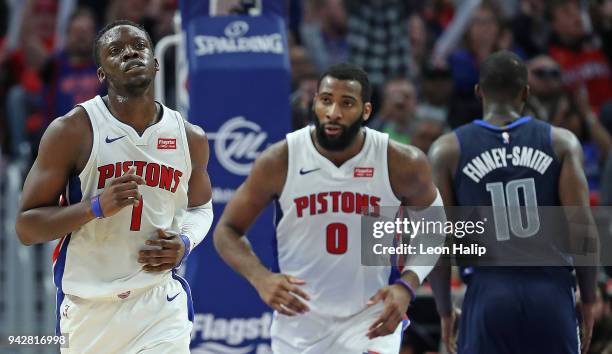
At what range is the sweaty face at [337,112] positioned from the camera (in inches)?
242

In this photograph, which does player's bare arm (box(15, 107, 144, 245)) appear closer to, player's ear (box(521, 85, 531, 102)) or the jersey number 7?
the jersey number 7

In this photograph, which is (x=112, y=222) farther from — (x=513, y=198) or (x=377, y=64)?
(x=377, y=64)

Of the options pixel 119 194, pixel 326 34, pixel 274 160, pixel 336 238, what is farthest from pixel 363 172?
pixel 326 34

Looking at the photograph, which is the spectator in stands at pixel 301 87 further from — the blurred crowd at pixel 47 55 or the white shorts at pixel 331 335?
the white shorts at pixel 331 335

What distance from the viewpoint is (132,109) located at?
5516mm

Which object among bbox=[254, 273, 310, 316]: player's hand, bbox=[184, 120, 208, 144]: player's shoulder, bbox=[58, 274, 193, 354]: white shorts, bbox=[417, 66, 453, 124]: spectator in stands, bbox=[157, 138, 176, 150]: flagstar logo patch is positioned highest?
bbox=[417, 66, 453, 124]: spectator in stands

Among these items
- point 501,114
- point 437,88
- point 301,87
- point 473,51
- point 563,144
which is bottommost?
point 563,144

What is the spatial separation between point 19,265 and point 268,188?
4.74m

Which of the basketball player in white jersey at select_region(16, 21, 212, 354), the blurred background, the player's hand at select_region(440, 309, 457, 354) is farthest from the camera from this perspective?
the blurred background

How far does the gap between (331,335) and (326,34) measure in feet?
22.5

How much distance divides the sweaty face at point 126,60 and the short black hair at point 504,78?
2.24 metres

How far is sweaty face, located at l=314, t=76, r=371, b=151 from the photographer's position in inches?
242

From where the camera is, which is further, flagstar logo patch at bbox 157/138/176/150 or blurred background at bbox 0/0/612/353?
blurred background at bbox 0/0/612/353

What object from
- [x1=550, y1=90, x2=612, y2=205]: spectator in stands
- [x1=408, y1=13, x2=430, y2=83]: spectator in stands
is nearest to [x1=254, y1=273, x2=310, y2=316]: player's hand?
[x1=550, y1=90, x2=612, y2=205]: spectator in stands
